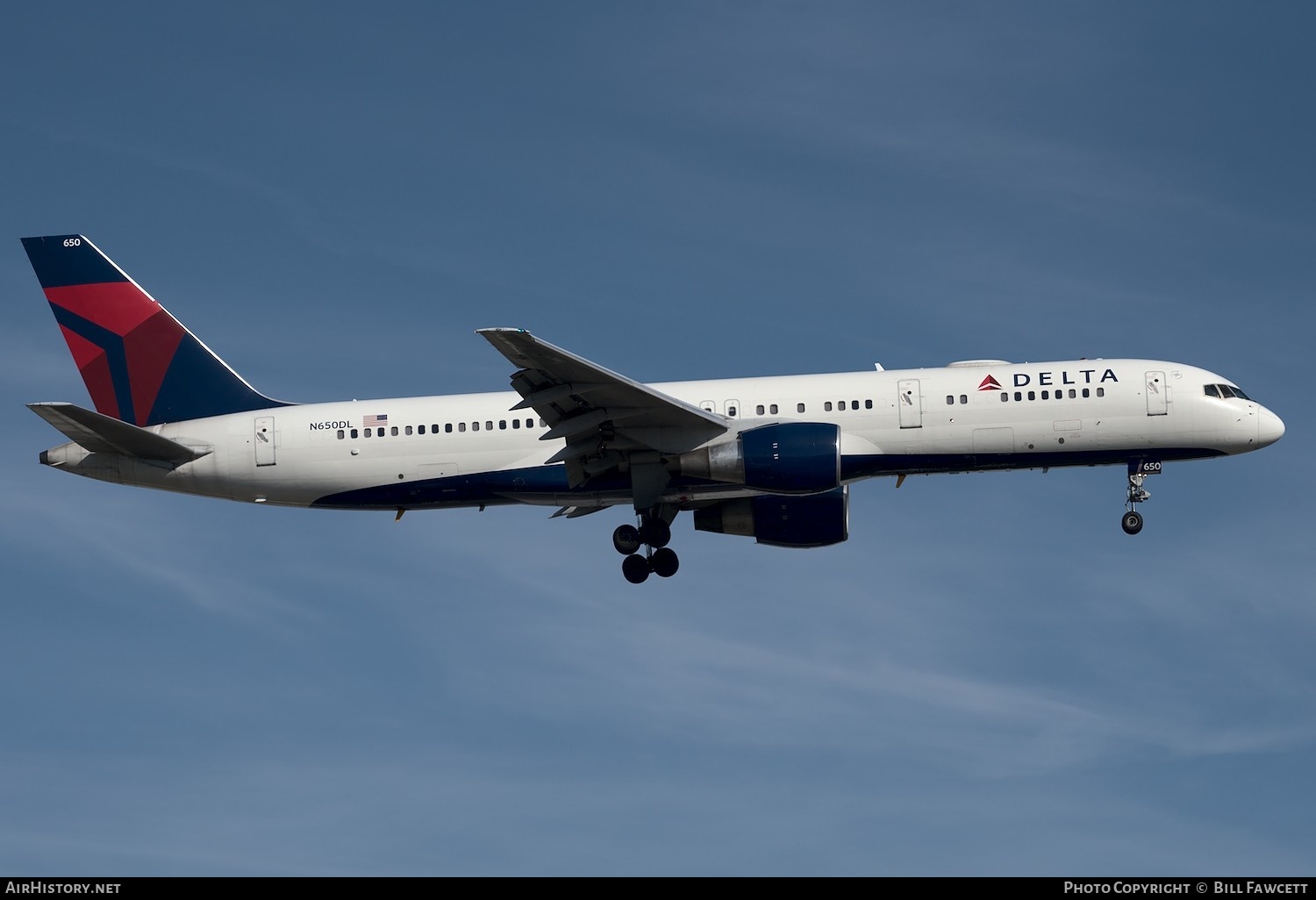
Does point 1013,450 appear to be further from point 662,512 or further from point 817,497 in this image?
point 662,512

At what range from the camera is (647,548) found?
49438 millimetres

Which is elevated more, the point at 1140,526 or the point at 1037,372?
the point at 1037,372

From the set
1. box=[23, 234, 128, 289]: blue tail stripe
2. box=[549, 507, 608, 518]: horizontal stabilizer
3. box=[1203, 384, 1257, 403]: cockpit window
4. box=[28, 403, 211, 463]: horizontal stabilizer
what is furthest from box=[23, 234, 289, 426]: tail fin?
box=[1203, 384, 1257, 403]: cockpit window

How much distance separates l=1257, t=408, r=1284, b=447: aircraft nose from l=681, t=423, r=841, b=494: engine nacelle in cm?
1164

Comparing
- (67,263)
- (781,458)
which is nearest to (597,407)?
(781,458)

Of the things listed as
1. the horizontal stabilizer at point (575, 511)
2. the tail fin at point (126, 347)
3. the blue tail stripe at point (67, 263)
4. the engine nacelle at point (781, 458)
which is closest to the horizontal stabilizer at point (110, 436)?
the tail fin at point (126, 347)

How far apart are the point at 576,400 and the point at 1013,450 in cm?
1177

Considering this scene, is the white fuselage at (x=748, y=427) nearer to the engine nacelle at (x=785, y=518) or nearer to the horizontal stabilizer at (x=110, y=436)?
the horizontal stabilizer at (x=110, y=436)

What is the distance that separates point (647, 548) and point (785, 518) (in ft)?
14.4

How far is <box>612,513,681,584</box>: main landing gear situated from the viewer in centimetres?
4919

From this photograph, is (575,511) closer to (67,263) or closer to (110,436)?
(110,436)

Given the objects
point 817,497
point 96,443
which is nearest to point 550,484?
point 817,497

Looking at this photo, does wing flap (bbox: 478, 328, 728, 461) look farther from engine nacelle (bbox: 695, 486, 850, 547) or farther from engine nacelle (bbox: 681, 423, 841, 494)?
Result: engine nacelle (bbox: 695, 486, 850, 547)
